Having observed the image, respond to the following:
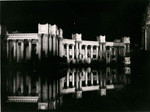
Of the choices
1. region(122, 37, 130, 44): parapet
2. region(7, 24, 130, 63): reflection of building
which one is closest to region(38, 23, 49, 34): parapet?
region(7, 24, 130, 63): reflection of building

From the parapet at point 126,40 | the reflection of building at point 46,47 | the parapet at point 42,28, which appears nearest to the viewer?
the reflection of building at point 46,47

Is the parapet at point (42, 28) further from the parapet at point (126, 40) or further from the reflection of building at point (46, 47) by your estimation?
the parapet at point (126, 40)

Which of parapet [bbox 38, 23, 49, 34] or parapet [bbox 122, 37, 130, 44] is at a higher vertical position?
parapet [bbox 38, 23, 49, 34]

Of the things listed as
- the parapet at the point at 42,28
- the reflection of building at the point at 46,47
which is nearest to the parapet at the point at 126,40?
the reflection of building at the point at 46,47

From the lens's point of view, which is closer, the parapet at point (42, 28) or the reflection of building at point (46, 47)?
the reflection of building at point (46, 47)

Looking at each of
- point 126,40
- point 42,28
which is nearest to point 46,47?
point 42,28

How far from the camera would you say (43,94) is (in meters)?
2.04

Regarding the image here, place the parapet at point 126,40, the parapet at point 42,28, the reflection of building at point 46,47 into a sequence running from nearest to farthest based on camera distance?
the reflection of building at point 46,47 < the parapet at point 126,40 < the parapet at point 42,28

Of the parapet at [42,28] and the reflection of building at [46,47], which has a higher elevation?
the parapet at [42,28]

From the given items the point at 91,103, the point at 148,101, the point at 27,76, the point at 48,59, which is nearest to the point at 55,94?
the point at 91,103

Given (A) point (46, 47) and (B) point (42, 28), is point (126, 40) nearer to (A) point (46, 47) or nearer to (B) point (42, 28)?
(A) point (46, 47)

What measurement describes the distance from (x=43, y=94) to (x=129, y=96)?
0.84 metres

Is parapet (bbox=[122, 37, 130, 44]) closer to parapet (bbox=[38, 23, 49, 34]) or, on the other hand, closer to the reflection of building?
the reflection of building

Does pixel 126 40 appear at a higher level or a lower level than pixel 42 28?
lower
